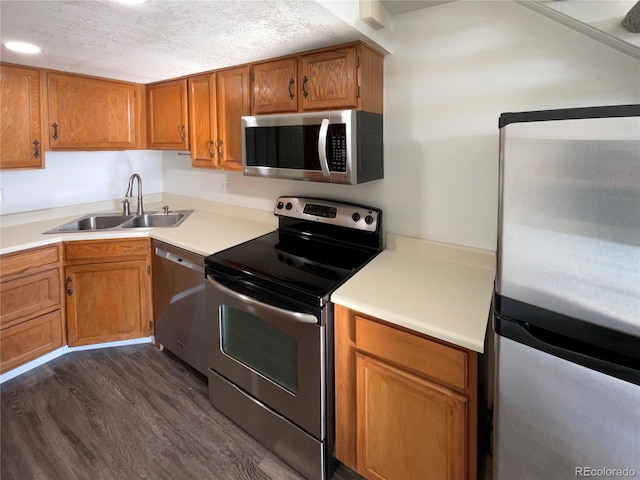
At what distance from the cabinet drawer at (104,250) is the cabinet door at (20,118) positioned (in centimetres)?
63

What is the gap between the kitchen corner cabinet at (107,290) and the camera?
8.07 ft

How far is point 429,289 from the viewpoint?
1.54 metres

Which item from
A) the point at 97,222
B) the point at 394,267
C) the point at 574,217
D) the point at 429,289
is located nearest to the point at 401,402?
the point at 429,289

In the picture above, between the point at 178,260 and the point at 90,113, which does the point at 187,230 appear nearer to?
the point at 178,260

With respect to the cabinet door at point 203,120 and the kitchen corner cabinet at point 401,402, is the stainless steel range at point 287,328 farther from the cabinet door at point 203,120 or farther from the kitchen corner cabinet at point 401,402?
the cabinet door at point 203,120

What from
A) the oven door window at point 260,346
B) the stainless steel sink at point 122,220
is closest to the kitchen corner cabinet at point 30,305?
the stainless steel sink at point 122,220

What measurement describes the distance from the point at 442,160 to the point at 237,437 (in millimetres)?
1776

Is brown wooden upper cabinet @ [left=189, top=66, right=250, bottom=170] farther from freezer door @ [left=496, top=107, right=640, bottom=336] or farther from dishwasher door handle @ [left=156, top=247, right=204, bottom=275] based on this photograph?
freezer door @ [left=496, top=107, right=640, bottom=336]

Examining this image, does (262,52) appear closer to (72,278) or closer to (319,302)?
(319,302)

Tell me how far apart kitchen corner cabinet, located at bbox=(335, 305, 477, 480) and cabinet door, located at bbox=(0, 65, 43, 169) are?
237 cm

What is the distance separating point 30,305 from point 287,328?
1.84 meters

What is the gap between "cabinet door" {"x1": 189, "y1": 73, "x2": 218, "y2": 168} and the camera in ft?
8.02

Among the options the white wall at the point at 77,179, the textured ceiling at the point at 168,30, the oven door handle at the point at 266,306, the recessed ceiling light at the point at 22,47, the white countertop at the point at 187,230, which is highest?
the recessed ceiling light at the point at 22,47

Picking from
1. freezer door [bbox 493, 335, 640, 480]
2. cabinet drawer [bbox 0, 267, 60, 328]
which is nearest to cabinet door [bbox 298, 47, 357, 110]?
freezer door [bbox 493, 335, 640, 480]
